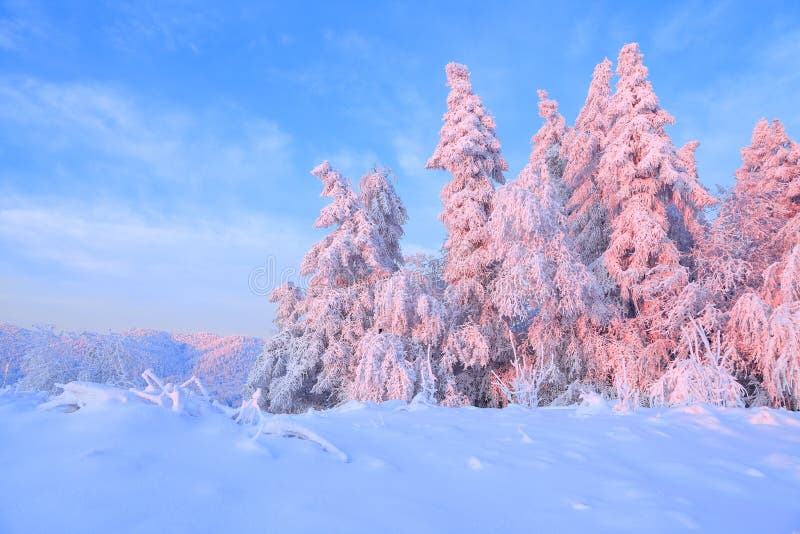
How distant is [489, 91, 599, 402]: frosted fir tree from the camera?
991 centimetres

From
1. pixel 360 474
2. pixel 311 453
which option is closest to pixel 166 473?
pixel 311 453

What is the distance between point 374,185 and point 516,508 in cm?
1296

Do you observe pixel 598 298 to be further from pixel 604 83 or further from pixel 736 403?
pixel 604 83

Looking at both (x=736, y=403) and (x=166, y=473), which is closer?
(x=166, y=473)

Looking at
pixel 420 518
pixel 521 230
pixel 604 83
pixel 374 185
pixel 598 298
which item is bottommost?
pixel 420 518

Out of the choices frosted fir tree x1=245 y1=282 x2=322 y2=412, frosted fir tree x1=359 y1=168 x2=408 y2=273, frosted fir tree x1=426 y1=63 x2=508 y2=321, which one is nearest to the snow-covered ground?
frosted fir tree x1=426 y1=63 x2=508 y2=321

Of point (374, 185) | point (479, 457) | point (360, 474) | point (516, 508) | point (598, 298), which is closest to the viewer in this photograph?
point (516, 508)

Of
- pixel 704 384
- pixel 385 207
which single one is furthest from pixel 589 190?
pixel 704 384

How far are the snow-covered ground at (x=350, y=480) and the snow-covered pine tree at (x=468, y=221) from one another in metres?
8.20

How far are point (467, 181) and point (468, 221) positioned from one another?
1.49 m

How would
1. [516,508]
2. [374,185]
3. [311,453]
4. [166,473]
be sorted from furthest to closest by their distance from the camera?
→ [374,185], [311,453], [516,508], [166,473]

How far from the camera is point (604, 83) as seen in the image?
14.5 meters

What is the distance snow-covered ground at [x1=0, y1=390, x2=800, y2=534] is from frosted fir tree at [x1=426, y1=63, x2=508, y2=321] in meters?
9.12

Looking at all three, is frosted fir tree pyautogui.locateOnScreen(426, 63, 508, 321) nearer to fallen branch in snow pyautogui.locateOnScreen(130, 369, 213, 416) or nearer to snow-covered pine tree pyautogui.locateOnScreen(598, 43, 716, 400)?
snow-covered pine tree pyautogui.locateOnScreen(598, 43, 716, 400)
